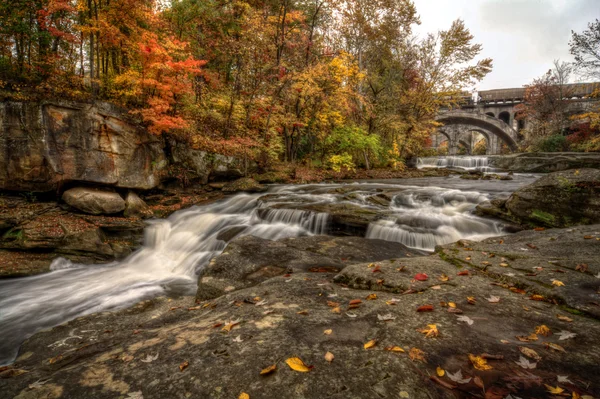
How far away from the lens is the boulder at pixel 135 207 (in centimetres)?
924

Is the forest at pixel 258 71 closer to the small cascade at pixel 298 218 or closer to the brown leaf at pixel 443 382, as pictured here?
the small cascade at pixel 298 218

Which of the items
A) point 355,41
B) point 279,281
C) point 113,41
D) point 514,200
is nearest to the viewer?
point 279,281

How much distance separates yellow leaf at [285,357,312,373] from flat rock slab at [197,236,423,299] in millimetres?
2410

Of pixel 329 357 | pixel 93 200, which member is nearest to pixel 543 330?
pixel 329 357

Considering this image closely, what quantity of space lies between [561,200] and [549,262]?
4.04 meters

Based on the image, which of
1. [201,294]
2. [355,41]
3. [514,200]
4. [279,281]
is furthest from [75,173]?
[355,41]

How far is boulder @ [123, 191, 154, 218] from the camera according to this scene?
9.24 meters

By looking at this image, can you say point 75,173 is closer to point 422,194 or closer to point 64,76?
point 64,76

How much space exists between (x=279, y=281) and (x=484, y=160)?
26.6 m

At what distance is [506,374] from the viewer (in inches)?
63.4

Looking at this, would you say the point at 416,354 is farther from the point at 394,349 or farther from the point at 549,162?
the point at 549,162

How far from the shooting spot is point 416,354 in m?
1.80

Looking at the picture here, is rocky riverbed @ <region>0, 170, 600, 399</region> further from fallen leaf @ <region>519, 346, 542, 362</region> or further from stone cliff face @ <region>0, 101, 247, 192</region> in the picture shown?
stone cliff face @ <region>0, 101, 247, 192</region>

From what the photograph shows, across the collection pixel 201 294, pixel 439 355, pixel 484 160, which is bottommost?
pixel 201 294
